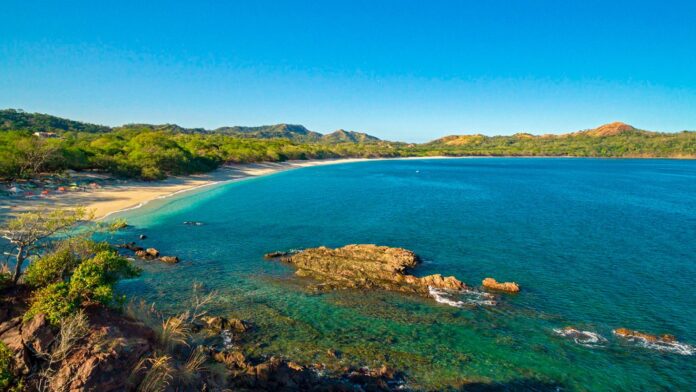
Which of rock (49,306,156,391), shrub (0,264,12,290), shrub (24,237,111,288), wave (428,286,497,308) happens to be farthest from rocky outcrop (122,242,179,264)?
wave (428,286,497,308)

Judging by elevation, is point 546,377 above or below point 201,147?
below

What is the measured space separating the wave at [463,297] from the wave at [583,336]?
14.1 feet

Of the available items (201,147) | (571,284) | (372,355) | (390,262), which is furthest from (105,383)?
(201,147)

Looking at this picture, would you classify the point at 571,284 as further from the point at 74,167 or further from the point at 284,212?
the point at 74,167

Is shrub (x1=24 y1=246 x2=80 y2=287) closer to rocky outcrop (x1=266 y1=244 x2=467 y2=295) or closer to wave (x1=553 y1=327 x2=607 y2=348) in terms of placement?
rocky outcrop (x1=266 y1=244 x2=467 y2=295)

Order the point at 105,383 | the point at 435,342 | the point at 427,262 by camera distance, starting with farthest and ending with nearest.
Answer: the point at 427,262 < the point at 435,342 < the point at 105,383

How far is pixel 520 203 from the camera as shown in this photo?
67375 mm

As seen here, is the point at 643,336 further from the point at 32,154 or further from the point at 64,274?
the point at 32,154

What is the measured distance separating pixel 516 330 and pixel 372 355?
29.4ft

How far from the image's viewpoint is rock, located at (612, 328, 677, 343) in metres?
20.7

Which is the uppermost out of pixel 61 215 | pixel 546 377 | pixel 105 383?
pixel 61 215

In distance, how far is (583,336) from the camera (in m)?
21.1

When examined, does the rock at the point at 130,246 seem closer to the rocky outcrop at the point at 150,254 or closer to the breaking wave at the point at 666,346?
the rocky outcrop at the point at 150,254

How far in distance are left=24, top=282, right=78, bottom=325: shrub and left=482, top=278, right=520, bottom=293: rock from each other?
81.1 feet
